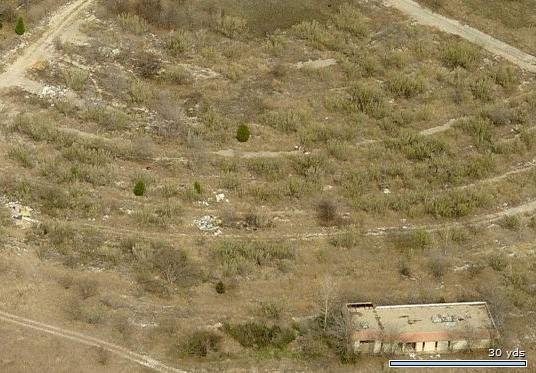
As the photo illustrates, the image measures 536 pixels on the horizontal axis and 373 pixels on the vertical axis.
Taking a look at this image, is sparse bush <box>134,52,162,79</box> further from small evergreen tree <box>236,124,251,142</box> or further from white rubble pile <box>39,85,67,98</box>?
small evergreen tree <box>236,124,251,142</box>

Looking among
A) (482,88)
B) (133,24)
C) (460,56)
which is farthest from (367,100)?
(133,24)

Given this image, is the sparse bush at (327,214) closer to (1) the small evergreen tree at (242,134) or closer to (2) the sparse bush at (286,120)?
(1) the small evergreen tree at (242,134)

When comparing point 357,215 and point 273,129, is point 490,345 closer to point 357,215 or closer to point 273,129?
point 357,215

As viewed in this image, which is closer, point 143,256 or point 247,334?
point 247,334

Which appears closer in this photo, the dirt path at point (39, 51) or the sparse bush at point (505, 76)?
the dirt path at point (39, 51)

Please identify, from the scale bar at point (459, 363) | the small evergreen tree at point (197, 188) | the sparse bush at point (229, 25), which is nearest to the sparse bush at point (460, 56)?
the sparse bush at point (229, 25)

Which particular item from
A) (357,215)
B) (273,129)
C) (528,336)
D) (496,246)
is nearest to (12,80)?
(273,129)
